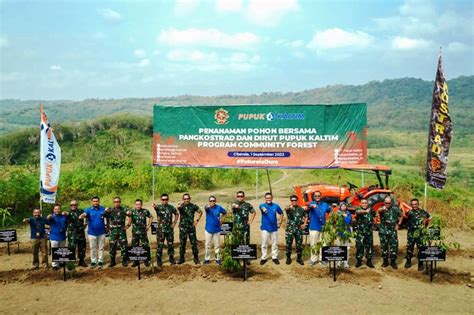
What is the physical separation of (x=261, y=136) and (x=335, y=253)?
25.6 ft

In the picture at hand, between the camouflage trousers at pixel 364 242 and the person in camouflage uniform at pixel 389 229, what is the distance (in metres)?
0.29

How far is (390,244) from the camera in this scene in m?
10.0

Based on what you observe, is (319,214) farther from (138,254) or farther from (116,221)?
(116,221)

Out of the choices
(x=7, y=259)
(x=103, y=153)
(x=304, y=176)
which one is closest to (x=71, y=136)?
(x=103, y=153)

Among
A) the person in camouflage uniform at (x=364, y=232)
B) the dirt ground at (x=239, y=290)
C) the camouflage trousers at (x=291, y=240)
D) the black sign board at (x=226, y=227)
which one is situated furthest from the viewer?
the black sign board at (x=226, y=227)

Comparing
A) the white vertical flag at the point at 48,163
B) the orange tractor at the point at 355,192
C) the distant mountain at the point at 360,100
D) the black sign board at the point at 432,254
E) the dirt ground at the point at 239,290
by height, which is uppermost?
the distant mountain at the point at 360,100

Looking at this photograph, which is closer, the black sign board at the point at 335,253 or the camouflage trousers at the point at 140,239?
the black sign board at the point at 335,253

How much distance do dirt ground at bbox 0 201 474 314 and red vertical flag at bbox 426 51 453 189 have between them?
2406mm

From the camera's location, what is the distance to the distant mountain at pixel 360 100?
110 metres

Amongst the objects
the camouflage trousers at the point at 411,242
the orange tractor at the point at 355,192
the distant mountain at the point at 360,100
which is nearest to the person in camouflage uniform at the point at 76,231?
the orange tractor at the point at 355,192

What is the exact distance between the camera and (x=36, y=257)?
1012cm

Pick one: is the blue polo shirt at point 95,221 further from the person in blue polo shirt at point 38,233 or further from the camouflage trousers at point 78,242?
Result: the person in blue polo shirt at point 38,233

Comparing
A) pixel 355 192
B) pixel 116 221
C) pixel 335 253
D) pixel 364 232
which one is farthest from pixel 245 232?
pixel 355 192

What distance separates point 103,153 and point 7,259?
87.0ft
